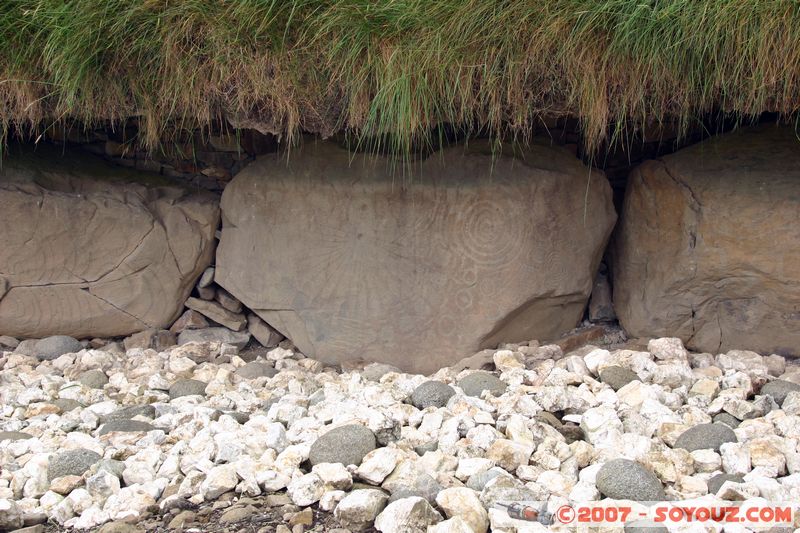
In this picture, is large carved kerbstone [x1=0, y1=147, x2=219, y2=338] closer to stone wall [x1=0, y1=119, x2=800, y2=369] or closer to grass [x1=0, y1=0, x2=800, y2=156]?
stone wall [x1=0, y1=119, x2=800, y2=369]

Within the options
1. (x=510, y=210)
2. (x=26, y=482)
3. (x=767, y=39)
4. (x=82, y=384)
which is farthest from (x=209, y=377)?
(x=767, y=39)

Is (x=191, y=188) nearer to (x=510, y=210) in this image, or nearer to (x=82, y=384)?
(x=82, y=384)

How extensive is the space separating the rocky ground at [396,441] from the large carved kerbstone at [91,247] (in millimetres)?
474

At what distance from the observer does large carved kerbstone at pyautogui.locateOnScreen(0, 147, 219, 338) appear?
4.03 m

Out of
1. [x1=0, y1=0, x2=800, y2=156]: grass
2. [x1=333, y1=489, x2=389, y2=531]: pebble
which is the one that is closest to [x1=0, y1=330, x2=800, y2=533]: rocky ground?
[x1=333, y1=489, x2=389, y2=531]: pebble

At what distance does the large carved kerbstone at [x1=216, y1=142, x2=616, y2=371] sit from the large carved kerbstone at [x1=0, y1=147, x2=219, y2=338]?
18.0 inches

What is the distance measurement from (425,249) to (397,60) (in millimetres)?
913

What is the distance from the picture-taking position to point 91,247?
162 inches

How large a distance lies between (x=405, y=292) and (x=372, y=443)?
1257 mm

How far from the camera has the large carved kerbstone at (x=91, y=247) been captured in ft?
13.2

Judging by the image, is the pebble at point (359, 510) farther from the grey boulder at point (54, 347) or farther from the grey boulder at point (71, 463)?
the grey boulder at point (54, 347)

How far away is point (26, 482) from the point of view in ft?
8.38

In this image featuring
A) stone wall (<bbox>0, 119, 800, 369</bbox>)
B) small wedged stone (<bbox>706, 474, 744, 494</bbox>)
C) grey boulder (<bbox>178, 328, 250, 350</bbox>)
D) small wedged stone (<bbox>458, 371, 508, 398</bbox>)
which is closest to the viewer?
small wedged stone (<bbox>706, 474, 744, 494</bbox>)

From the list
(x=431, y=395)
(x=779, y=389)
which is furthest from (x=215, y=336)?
(x=779, y=389)
